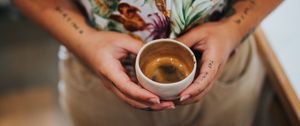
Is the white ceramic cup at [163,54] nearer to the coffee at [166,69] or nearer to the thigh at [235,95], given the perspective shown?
the coffee at [166,69]

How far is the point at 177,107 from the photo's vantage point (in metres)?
0.77

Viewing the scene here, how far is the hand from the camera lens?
2.02ft

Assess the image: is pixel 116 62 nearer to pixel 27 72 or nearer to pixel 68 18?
pixel 68 18

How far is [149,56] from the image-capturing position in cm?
63

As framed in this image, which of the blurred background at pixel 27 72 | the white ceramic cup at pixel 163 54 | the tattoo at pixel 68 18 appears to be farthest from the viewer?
the blurred background at pixel 27 72

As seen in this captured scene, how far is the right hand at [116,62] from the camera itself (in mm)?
616

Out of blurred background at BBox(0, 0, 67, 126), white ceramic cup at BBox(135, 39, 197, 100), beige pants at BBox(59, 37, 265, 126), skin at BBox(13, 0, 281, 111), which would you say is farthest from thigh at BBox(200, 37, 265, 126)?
blurred background at BBox(0, 0, 67, 126)

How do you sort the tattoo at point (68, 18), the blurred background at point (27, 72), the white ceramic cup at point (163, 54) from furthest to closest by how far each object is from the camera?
the blurred background at point (27, 72)
the tattoo at point (68, 18)
the white ceramic cup at point (163, 54)

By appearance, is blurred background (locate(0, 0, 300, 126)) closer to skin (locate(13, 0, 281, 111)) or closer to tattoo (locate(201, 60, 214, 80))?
skin (locate(13, 0, 281, 111))

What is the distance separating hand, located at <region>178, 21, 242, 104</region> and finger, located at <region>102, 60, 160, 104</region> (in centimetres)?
5

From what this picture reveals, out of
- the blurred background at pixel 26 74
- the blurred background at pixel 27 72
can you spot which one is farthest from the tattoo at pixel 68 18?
the blurred background at pixel 26 74

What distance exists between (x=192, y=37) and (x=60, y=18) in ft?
0.86

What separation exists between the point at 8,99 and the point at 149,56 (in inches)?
39.6


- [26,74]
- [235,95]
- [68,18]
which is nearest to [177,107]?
[235,95]
